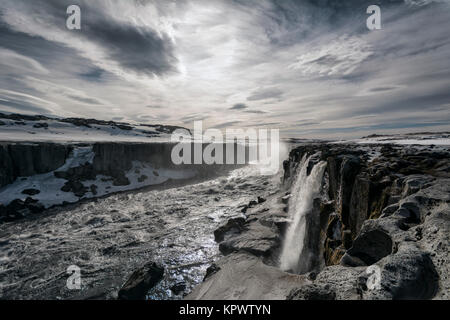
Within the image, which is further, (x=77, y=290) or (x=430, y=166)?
(x=77, y=290)

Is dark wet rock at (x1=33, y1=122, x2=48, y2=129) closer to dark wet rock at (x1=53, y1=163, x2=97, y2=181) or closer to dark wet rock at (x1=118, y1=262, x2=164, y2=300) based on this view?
dark wet rock at (x1=53, y1=163, x2=97, y2=181)

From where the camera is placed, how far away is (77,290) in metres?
12.7

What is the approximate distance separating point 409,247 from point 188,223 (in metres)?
21.3

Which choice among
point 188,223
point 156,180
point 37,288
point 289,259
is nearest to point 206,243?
point 188,223

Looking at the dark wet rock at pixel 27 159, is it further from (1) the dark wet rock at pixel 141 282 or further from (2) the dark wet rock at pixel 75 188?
(1) the dark wet rock at pixel 141 282

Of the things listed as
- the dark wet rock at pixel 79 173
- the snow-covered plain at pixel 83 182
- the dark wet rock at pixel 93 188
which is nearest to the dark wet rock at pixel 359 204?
the snow-covered plain at pixel 83 182

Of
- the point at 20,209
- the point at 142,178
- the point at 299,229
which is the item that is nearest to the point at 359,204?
the point at 299,229

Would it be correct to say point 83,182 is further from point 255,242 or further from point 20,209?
point 255,242

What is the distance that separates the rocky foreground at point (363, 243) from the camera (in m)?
4.15

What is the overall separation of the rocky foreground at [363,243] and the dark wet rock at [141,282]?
343 centimetres
